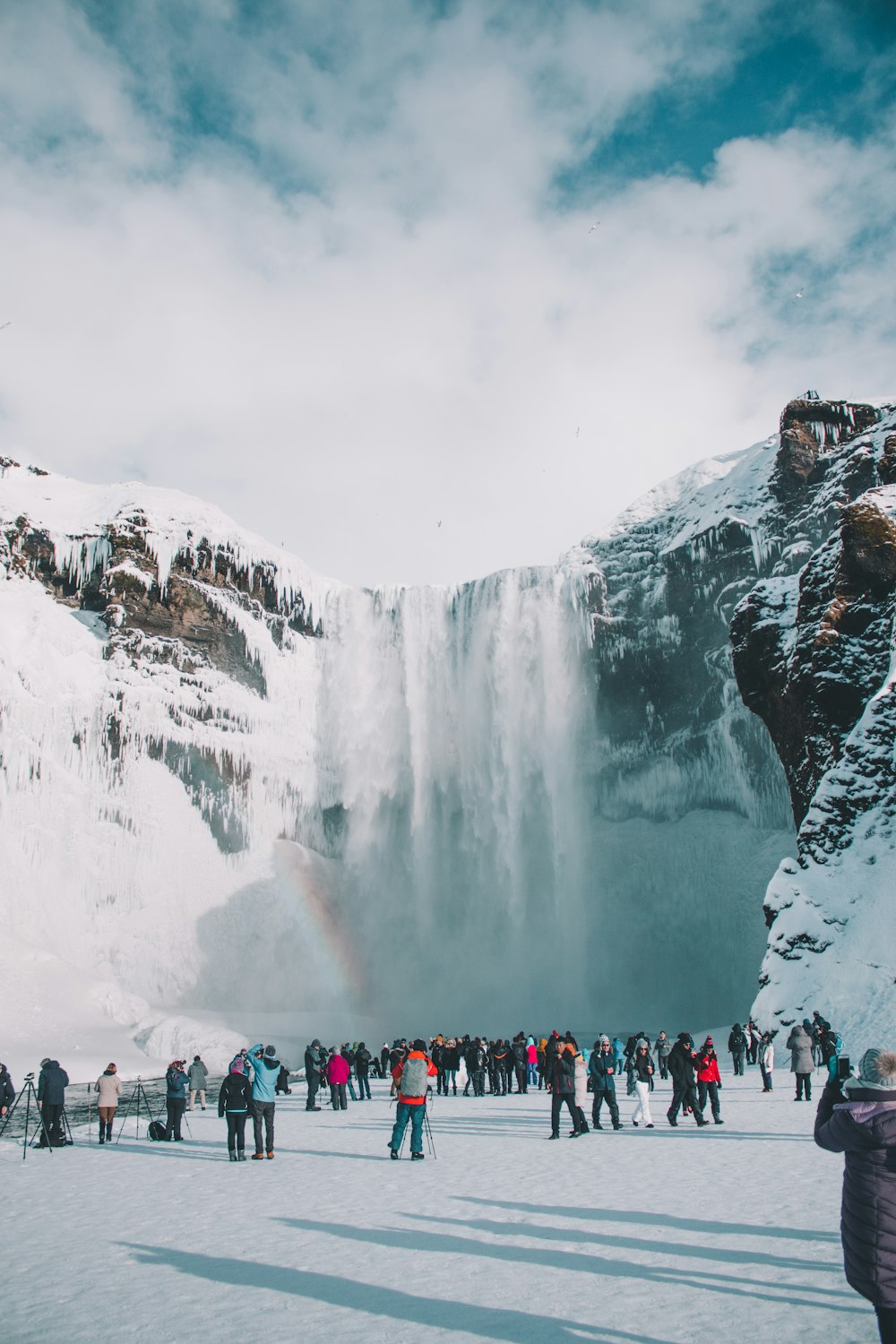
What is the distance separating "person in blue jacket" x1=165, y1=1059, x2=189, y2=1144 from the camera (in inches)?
647

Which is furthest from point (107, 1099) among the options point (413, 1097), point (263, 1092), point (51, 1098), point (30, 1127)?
point (413, 1097)

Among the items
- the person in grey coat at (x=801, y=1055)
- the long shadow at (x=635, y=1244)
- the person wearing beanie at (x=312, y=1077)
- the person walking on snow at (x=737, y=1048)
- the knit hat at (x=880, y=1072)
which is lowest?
the person walking on snow at (x=737, y=1048)

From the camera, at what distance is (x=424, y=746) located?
58406mm

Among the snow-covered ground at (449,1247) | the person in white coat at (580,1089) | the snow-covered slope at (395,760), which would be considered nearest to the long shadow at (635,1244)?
the snow-covered ground at (449,1247)

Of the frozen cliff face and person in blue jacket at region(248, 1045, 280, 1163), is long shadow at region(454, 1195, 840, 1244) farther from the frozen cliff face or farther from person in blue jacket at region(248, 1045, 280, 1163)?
the frozen cliff face

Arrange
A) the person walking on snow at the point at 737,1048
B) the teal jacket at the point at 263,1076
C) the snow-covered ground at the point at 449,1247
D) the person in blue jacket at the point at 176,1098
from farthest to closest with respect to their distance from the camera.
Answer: the person walking on snow at the point at 737,1048 → the person in blue jacket at the point at 176,1098 → the teal jacket at the point at 263,1076 → the snow-covered ground at the point at 449,1247

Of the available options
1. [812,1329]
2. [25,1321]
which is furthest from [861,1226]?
[25,1321]

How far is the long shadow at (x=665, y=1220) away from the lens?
705 cm

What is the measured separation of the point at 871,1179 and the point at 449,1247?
4183mm

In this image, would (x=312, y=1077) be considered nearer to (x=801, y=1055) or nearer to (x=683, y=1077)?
(x=683, y=1077)

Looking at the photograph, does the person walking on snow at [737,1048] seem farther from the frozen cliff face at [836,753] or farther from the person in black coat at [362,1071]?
the person in black coat at [362,1071]

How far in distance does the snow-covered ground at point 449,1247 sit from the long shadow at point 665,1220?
0.04 meters

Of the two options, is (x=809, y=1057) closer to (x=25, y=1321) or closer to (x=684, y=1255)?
(x=684, y=1255)

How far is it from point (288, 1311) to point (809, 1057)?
15540mm
